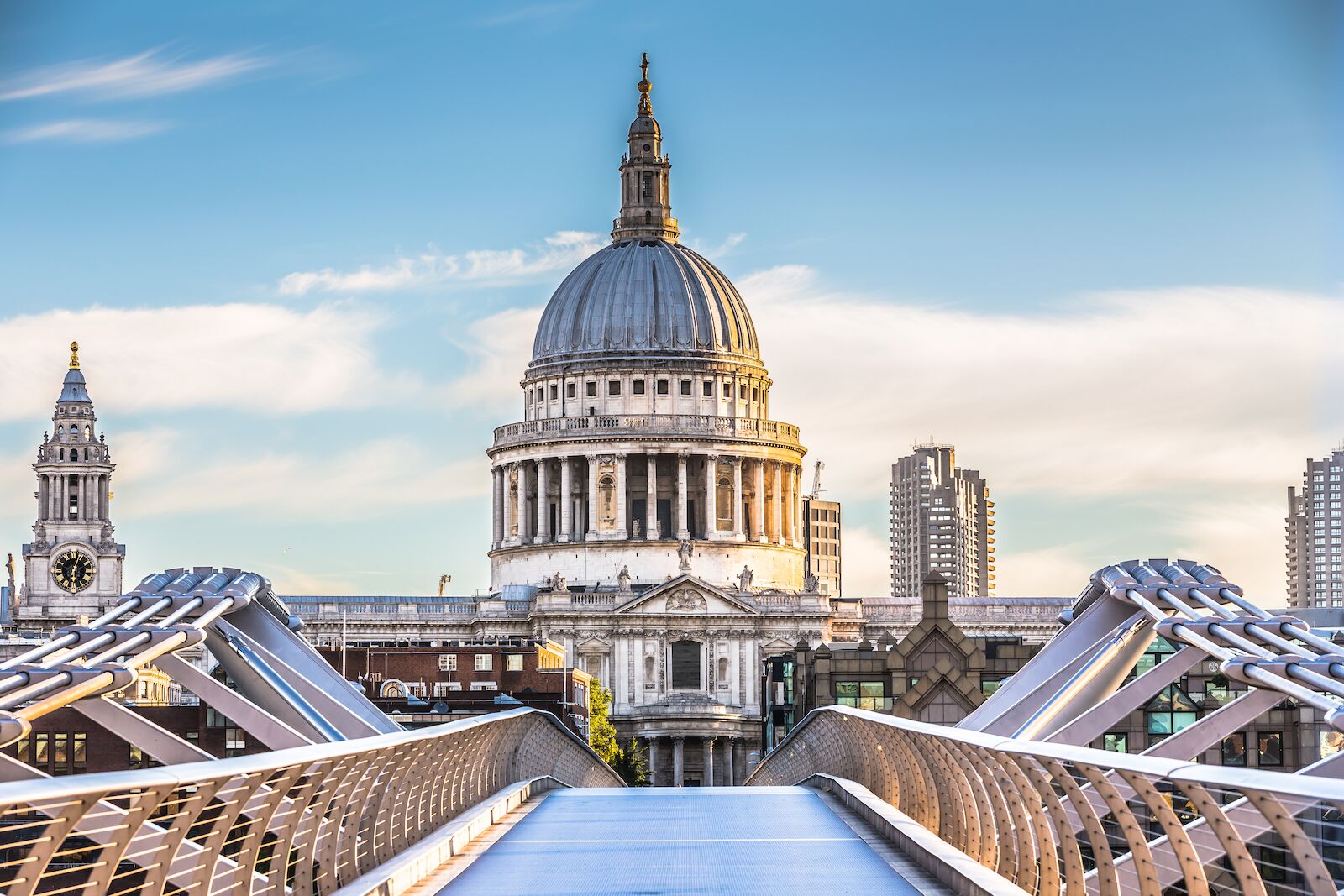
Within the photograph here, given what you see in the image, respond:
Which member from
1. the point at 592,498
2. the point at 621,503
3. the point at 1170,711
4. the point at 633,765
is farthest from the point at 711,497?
the point at 1170,711

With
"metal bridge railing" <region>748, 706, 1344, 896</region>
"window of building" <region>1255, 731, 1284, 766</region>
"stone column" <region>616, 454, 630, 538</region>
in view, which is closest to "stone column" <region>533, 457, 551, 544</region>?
"stone column" <region>616, 454, 630, 538</region>

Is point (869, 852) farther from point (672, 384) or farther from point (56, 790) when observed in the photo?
point (672, 384)

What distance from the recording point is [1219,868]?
1617 cm

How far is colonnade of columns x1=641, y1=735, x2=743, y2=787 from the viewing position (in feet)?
463

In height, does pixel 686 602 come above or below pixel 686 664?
above

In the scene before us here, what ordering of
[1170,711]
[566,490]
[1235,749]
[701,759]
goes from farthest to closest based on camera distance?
1. [566,490]
2. [701,759]
3. [1170,711]
4. [1235,749]

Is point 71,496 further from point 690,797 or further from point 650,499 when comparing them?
point 690,797

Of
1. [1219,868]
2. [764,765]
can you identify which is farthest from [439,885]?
[764,765]

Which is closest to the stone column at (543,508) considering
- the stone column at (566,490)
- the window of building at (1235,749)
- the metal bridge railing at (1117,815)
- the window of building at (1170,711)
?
the stone column at (566,490)

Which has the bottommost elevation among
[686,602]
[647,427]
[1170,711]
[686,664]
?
[1170,711]

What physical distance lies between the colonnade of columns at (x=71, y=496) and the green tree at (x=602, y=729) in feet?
152

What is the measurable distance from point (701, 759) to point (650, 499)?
24.9m

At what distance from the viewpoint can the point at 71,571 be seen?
561 ft

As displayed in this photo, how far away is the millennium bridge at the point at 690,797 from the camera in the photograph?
14555 millimetres
